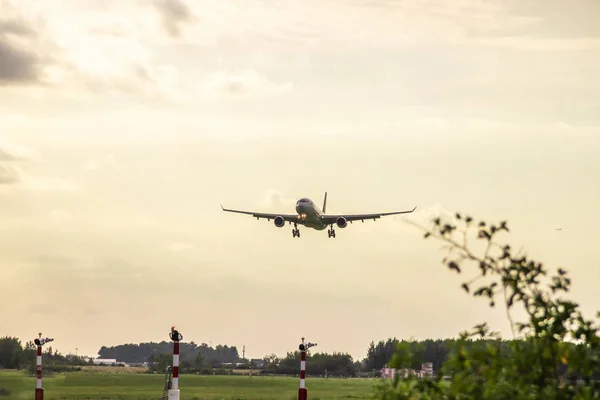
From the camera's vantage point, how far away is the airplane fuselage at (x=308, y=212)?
8575 centimetres

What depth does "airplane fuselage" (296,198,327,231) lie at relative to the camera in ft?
281

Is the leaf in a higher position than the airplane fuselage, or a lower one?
lower

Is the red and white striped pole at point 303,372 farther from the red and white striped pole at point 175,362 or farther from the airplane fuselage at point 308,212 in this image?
the airplane fuselage at point 308,212

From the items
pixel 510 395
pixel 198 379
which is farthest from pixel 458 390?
pixel 198 379

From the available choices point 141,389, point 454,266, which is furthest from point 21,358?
point 454,266

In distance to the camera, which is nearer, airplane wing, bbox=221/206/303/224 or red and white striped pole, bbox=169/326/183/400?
red and white striped pole, bbox=169/326/183/400

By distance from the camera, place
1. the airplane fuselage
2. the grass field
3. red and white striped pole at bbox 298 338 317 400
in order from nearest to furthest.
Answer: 1. red and white striped pole at bbox 298 338 317 400
2. the grass field
3. the airplane fuselage

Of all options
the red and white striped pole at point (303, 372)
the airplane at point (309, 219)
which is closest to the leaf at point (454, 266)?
the red and white striped pole at point (303, 372)

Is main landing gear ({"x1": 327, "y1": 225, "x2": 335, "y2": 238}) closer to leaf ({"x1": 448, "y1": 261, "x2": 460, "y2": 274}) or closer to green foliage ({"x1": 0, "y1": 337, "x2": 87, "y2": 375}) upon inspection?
green foliage ({"x1": 0, "y1": 337, "x2": 87, "y2": 375})

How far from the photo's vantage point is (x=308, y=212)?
282 feet

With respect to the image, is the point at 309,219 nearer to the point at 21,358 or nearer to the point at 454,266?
the point at 21,358

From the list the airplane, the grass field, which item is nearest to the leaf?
the grass field

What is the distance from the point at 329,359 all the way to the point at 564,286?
260ft

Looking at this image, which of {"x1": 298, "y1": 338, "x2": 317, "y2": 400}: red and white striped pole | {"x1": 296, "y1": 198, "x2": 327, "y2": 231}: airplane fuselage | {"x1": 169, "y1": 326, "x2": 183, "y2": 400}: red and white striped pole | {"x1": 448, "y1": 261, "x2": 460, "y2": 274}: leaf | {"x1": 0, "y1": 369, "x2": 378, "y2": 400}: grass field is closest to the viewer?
{"x1": 448, "y1": 261, "x2": 460, "y2": 274}: leaf
